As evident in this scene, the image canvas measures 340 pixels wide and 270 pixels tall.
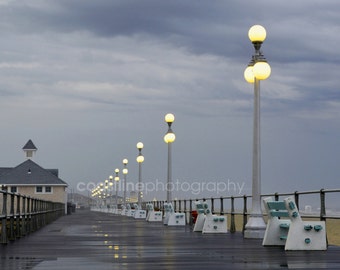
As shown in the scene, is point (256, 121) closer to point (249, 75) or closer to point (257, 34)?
point (249, 75)

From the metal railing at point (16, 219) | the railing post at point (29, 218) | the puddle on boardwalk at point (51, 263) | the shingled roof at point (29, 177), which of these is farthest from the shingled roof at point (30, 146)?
Answer: the puddle on boardwalk at point (51, 263)

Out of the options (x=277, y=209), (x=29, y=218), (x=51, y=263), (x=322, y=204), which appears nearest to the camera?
(x=51, y=263)

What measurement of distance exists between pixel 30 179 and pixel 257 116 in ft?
263

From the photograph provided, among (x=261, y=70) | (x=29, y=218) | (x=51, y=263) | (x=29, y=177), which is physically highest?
(x=29, y=177)

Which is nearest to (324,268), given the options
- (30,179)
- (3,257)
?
(3,257)

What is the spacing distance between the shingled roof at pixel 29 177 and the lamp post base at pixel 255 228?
7776 cm

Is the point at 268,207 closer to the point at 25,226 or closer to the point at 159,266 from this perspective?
the point at 159,266

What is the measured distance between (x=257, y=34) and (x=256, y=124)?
8.54 ft

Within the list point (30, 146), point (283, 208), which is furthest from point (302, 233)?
point (30, 146)

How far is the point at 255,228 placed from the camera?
18.5 m

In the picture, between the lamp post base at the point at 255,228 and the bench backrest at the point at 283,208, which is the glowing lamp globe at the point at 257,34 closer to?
the lamp post base at the point at 255,228

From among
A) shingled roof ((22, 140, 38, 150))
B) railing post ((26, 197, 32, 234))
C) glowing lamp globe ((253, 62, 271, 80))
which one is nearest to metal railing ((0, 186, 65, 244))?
railing post ((26, 197, 32, 234))

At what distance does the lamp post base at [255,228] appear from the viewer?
60.4 feet

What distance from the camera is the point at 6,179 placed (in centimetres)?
9612
